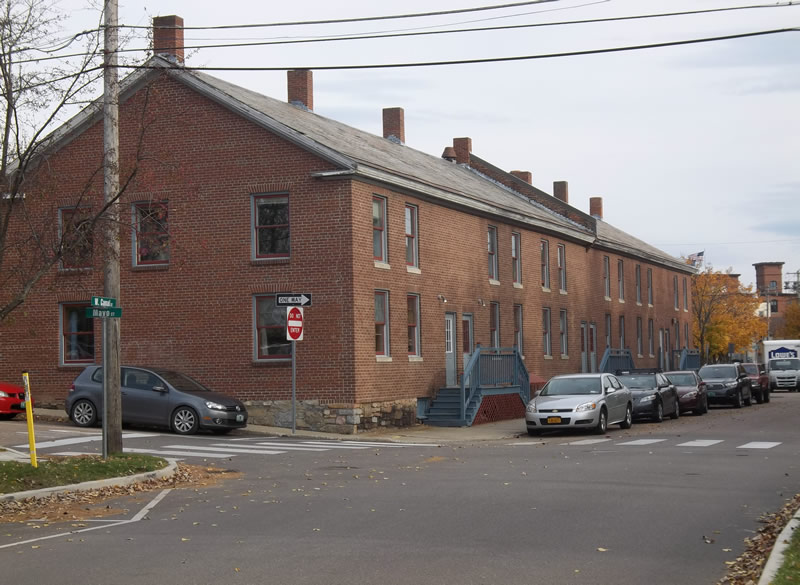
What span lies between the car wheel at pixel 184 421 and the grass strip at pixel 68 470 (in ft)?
22.3

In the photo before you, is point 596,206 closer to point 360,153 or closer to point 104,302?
point 360,153

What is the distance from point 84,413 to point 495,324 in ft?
49.1

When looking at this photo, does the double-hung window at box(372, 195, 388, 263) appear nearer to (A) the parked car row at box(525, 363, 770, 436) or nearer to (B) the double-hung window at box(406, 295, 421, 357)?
(B) the double-hung window at box(406, 295, 421, 357)

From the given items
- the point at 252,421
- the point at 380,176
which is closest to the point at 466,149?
the point at 380,176

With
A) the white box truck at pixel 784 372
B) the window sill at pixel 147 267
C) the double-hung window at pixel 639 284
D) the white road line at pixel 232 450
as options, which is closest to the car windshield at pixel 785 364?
the white box truck at pixel 784 372

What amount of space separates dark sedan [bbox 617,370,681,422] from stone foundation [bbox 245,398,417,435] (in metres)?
7.21

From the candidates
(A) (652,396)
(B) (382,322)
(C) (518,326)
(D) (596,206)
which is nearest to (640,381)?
(A) (652,396)

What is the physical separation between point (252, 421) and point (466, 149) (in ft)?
79.3

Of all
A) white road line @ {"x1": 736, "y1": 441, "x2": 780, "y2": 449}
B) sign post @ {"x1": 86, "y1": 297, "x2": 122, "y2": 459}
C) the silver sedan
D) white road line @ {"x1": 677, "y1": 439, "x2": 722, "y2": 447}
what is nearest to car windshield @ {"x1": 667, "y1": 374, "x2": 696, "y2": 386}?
the silver sedan

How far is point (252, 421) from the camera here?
27.7m

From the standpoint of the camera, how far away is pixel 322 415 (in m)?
27.0

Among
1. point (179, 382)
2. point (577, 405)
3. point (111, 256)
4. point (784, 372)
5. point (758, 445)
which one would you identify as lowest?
point (758, 445)

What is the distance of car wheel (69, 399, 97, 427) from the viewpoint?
2536 cm

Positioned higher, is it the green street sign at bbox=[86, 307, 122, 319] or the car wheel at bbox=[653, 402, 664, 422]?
the green street sign at bbox=[86, 307, 122, 319]
